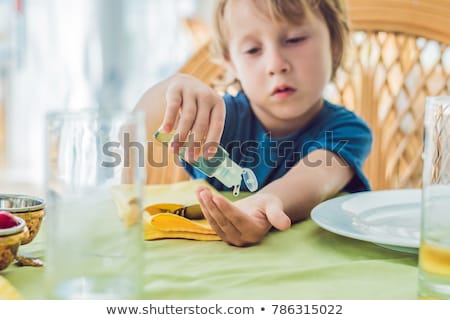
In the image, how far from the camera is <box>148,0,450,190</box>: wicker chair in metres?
0.58

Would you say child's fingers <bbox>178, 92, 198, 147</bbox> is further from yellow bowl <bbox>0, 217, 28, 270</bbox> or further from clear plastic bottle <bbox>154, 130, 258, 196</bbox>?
yellow bowl <bbox>0, 217, 28, 270</bbox>

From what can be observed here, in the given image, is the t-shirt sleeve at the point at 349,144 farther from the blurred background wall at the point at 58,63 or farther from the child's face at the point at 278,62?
the blurred background wall at the point at 58,63

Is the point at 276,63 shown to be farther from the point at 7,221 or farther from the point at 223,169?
the point at 7,221

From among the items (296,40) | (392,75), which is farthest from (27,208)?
(392,75)

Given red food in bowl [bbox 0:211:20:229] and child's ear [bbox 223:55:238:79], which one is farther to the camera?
child's ear [bbox 223:55:238:79]

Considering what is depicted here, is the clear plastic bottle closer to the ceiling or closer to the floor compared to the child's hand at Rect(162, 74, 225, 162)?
closer to the floor

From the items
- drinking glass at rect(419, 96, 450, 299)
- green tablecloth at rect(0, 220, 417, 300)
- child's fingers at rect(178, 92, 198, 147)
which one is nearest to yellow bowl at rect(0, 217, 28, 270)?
green tablecloth at rect(0, 220, 417, 300)

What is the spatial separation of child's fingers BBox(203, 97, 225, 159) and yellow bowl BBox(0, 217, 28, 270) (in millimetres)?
148

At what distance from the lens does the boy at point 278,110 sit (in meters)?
0.48

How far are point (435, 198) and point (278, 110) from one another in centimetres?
21

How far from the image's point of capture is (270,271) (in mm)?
382

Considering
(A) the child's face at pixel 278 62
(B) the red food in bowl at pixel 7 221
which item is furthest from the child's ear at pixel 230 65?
(B) the red food in bowl at pixel 7 221

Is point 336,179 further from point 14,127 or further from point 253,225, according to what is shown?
point 14,127
